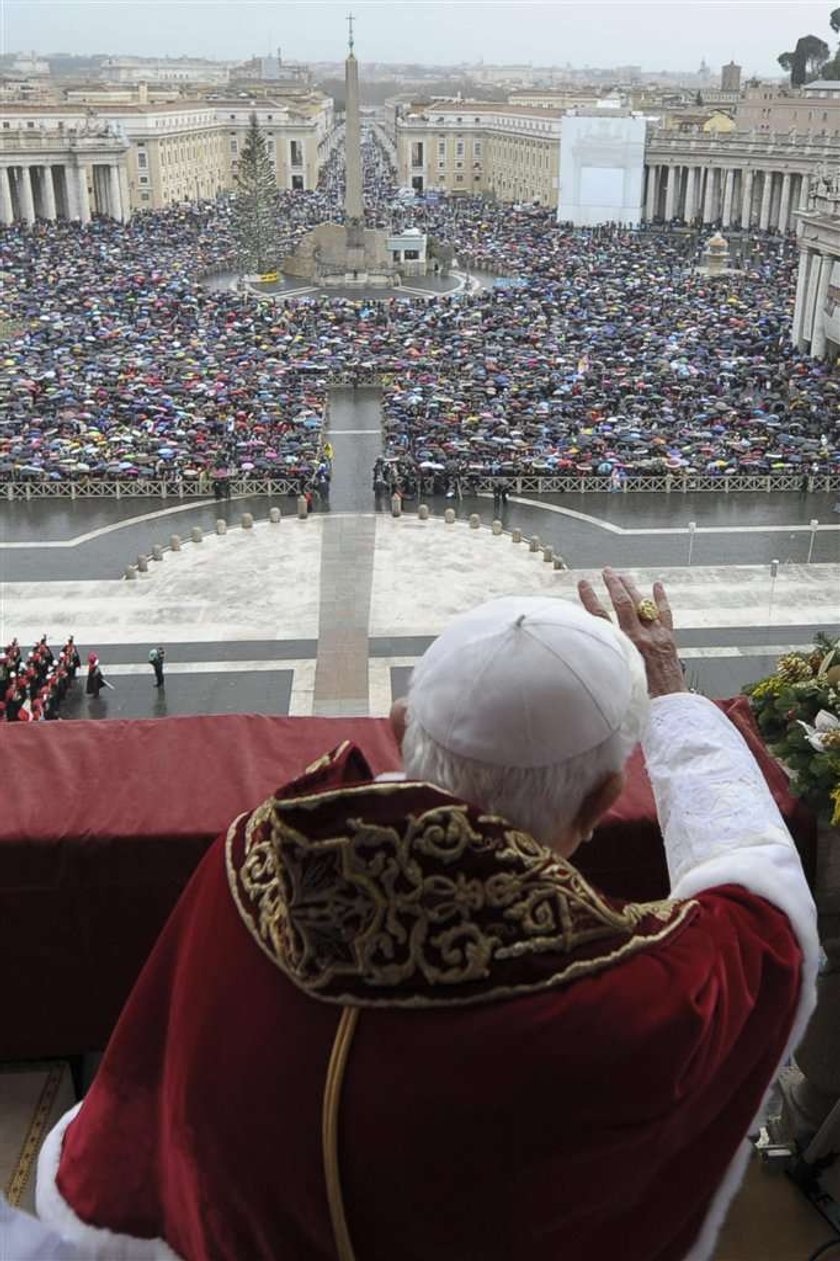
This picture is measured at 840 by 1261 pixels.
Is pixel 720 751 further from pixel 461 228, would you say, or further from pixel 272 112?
pixel 272 112

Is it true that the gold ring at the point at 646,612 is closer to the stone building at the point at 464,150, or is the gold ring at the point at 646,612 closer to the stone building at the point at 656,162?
the stone building at the point at 656,162

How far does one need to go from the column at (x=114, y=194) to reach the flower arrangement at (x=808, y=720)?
238 ft

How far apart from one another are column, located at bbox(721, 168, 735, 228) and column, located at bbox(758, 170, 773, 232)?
6.04ft

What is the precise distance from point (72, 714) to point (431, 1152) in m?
14.3

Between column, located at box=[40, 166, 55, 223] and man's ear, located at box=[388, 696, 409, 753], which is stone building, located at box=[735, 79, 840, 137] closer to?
column, located at box=[40, 166, 55, 223]

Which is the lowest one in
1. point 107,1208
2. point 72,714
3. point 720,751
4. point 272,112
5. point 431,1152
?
point 72,714

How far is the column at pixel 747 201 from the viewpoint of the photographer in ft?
220

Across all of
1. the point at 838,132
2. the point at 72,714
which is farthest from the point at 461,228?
the point at 72,714

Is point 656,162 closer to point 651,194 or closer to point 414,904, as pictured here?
point 651,194

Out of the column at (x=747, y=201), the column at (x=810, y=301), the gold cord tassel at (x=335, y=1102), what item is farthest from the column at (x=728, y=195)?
the gold cord tassel at (x=335, y=1102)

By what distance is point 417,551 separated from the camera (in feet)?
66.4

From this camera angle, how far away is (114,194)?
229 ft

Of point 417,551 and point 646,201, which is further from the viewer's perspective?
point 646,201

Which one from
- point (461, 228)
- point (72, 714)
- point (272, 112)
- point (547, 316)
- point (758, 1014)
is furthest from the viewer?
point (272, 112)
